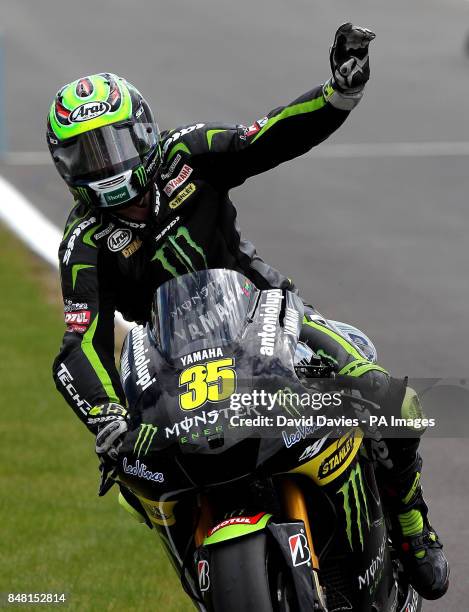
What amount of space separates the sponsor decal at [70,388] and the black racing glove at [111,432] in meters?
0.21

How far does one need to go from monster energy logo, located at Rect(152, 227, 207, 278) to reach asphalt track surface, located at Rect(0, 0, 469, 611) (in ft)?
6.02

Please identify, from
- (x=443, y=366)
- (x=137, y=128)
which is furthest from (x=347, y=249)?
(x=137, y=128)

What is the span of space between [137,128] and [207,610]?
1968 mm

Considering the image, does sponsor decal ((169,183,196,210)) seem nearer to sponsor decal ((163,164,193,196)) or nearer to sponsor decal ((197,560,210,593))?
sponsor decal ((163,164,193,196))

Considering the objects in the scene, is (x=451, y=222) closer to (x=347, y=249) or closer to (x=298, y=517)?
(x=347, y=249)

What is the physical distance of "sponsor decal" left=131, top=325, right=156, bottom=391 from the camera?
4.58 m

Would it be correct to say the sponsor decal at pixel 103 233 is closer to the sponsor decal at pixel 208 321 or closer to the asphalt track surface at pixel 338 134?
the sponsor decal at pixel 208 321

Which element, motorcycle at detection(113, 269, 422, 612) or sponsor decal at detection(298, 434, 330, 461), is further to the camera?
sponsor decal at detection(298, 434, 330, 461)

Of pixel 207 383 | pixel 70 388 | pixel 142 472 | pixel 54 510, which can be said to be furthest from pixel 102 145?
pixel 54 510

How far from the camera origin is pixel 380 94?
14297 mm

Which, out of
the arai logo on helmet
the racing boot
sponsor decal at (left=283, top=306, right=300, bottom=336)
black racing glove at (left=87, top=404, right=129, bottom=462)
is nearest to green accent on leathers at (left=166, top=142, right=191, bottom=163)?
the arai logo on helmet

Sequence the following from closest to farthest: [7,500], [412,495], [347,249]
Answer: [412,495] < [7,500] < [347,249]

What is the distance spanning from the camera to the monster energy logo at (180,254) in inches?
215

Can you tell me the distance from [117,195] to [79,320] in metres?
0.50
